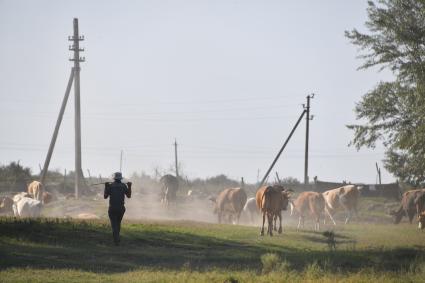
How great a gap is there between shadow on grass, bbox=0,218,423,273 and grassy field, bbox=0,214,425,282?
24 mm

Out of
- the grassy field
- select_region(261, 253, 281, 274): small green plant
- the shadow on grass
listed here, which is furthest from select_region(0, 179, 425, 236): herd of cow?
select_region(261, 253, 281, 274): small green plant

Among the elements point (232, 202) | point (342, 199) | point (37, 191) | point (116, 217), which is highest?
point (37, 191)

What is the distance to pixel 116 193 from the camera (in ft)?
76.1

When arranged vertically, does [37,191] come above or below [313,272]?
above

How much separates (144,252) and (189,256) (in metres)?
1.33

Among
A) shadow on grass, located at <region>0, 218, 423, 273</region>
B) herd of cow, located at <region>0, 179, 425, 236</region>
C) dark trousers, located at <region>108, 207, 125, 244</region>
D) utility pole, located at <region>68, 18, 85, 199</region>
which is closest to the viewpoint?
shadow on grass, located at <region>0, 218, 423, 273</region>

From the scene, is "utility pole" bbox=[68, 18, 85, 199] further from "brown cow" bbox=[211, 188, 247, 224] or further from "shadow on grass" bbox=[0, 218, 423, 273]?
"shadow on grass" bbox=[0, 218, 423, 273]

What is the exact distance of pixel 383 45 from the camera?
3534 centimetres

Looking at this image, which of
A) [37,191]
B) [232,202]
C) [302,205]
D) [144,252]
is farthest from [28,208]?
[144,252]

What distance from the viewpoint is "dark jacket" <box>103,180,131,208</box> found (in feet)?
75.6

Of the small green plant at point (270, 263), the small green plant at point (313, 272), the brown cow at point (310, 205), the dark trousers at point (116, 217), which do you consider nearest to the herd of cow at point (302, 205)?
the brown cow at point (310, 205)

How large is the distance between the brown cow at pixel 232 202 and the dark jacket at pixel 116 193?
20.5 metres

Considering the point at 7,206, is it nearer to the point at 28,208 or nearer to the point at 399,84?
the point at 28,208

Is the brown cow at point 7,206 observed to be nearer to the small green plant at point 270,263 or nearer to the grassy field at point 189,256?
the grassy field at point 189,256
